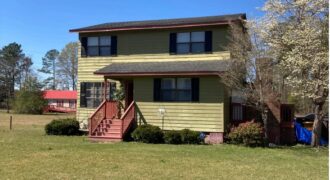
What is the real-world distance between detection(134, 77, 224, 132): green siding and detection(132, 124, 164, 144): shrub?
61.1 inches

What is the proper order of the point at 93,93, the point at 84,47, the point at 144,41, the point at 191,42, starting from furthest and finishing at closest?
the point at 84,47, the point at 93,93, the point at 144,41, the point at 191,42

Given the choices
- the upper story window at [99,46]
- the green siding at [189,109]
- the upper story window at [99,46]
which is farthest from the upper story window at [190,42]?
the upper story window at [99,46]

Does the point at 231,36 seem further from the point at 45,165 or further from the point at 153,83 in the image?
the point at 45,165

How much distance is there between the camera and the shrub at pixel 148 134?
1944 centimetres

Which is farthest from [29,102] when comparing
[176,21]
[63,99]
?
[176,21]

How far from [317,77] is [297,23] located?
2741 mm

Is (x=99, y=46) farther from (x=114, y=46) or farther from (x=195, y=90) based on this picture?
(x=195, y=90)

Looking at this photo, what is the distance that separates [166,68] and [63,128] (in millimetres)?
6193

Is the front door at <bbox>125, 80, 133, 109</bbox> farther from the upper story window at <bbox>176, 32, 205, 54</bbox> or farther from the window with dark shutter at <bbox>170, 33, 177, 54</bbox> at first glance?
the upper story window at <bbox>176, 32, 205, 54</bbox>

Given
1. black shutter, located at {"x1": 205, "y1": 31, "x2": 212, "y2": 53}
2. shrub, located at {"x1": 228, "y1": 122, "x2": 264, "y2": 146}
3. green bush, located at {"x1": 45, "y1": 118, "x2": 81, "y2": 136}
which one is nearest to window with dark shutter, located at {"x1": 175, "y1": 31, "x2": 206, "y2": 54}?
black shutter, located at {"x1": 205, "y1": 31, "x2": 212, "y2": 53}

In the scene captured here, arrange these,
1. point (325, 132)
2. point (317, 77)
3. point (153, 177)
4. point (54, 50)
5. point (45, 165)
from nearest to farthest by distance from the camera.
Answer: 1. point (153, 177)
2. point (45, 165)
3. point (317, 77)
4. point (325, 132)
5. point (54, 50)

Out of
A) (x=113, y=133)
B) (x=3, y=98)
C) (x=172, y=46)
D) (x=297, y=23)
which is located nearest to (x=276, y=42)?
(x=297, y=23)

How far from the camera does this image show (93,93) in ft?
79.3

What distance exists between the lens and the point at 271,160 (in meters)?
14.2
